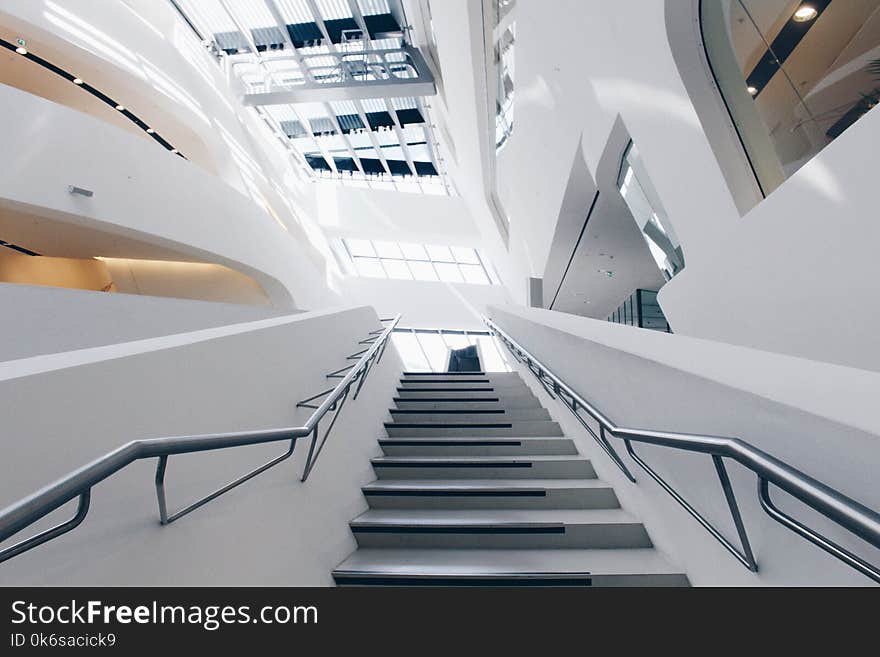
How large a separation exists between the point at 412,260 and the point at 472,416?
17435 millimetres

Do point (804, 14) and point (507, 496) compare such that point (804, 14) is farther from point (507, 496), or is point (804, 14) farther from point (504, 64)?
point (504, 64)

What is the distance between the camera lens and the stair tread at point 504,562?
211 cm

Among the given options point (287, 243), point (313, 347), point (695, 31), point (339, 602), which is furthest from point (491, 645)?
point (287, 243)

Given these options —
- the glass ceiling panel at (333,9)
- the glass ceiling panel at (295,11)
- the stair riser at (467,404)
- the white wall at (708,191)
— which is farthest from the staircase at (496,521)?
the glass ceiling panel at (295,11)

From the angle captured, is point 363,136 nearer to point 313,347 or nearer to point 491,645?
point 313,347

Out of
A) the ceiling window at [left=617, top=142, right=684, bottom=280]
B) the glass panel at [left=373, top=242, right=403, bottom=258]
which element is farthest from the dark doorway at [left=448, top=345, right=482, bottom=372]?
the glass panel at [left=373, top=242, right=403, bottom=258]

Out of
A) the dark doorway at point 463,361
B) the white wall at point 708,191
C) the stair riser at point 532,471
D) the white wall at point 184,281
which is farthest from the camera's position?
the dark doorway at point 463,361

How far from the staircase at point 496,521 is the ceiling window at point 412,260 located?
57.0 feet

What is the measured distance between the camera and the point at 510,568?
2125 mm

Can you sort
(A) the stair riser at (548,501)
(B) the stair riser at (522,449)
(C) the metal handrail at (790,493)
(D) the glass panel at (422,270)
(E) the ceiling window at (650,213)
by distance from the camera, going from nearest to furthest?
1. (C) the metal handrail at (790,493)
2. (A) the stair riser at (548,501)
3. (B) the stair riser at (522,449)
4. (E) the ceiling window at (650,213)
5. (D) the glass panel at (422,270)

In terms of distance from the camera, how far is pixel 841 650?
1.00 metres

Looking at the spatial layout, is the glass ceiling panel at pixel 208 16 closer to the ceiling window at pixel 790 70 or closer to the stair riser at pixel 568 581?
the ceiling window at pixel 790 70

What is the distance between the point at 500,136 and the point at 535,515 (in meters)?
11.5

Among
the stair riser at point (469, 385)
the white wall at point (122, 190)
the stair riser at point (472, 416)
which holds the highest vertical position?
the white wall at point (122, 190)
